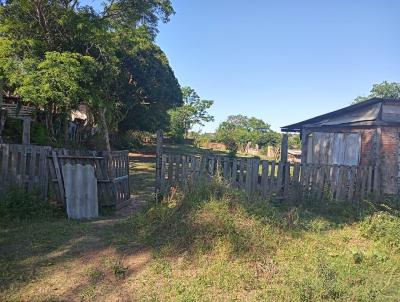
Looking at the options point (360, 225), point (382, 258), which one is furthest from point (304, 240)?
point (360, 225)

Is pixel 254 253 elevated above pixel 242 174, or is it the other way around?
pixel 242 174

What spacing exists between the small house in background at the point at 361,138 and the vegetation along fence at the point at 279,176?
37.1 inches

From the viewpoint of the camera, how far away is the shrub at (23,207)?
6.60 meters

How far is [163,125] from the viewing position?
99.3 ft

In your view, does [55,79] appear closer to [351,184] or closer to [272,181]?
[272,181]

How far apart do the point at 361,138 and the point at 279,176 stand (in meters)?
4.91

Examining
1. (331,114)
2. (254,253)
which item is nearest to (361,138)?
(331,114)

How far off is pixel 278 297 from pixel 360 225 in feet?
14.2

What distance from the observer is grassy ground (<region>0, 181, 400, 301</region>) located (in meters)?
4.06

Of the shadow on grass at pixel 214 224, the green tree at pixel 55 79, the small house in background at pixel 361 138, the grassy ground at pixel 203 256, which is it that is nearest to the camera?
the grassy ground at pixel 203 256

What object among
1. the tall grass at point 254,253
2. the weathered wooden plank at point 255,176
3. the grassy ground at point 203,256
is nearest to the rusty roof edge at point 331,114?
the weathered wooden plank at point 255,176

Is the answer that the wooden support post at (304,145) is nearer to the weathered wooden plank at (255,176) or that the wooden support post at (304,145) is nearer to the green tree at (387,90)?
the weathered wooden plank at (255,176)

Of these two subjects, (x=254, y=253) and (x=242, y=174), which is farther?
(x=242, y=174)

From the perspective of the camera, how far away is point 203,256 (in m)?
5.12
